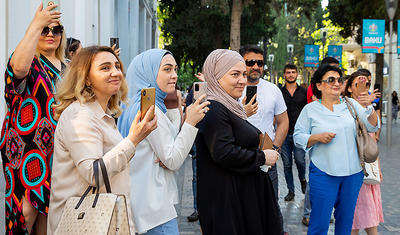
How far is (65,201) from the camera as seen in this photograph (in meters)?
2.52

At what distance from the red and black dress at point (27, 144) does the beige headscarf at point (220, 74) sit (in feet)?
3.64

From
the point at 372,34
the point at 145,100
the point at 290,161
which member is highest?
the point at 372,34

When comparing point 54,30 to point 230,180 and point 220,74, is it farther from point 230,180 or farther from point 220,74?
point 230,180

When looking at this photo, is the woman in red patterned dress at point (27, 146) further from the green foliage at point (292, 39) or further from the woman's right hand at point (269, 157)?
the green foliage at point (292, 39)

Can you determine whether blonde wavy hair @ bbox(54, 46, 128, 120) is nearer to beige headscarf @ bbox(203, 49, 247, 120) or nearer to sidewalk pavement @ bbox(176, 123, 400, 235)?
beige headscarf @ bbox(203, 49, 247, 120)

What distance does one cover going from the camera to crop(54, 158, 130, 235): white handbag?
228 centimetres

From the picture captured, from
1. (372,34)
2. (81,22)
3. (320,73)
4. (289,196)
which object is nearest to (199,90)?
(320,73)

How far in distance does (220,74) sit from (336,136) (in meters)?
Result: 1.73

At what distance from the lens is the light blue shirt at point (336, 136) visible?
461cm

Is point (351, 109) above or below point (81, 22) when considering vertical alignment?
below

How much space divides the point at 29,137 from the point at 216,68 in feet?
4.46

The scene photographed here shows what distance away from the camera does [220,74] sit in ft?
11.5

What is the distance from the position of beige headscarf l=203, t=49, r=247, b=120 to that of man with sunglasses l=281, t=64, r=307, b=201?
4555 mm

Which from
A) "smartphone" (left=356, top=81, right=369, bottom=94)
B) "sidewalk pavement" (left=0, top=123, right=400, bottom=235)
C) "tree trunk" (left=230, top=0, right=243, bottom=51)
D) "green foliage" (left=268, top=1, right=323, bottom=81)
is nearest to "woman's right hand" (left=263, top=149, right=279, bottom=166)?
"smartphone" (left=356, top=81, right=369, bottom=94)
